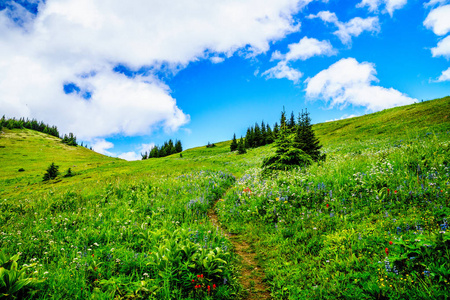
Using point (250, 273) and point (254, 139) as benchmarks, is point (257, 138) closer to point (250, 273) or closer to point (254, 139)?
point (254, 139)

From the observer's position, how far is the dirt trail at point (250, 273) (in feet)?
13.5

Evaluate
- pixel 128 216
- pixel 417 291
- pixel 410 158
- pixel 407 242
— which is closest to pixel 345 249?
pixel 407 242

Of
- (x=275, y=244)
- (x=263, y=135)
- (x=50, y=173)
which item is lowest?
(x=275, y=244)

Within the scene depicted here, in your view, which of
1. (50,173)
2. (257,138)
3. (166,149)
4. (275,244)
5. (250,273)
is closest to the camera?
(250,273)

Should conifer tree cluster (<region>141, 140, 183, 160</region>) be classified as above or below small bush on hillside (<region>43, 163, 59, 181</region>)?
above

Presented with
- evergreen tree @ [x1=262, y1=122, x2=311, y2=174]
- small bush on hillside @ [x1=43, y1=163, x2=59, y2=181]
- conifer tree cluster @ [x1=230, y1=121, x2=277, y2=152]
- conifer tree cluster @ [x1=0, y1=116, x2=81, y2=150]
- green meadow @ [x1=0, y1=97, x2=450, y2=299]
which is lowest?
green meadow @ [x1=0, y1=97, x2=450, y2=299]

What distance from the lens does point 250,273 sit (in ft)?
15.6

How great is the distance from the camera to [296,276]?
4180 millimetres

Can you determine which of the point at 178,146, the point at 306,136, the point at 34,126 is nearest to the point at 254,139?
the point at 178,146

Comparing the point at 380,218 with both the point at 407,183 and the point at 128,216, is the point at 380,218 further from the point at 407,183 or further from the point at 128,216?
the point at 128,216

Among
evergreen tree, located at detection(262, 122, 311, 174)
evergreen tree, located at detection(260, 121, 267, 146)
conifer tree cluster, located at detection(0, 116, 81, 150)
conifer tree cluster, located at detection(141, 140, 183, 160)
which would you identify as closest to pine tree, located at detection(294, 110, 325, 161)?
evergreen tree, located at detection(262, 122, 311, 174)

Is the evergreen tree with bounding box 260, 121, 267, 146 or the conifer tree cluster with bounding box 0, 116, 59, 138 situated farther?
the conifer tree cluster with bounding box 0, 116, 59, 138

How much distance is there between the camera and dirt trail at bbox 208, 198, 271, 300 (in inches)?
162

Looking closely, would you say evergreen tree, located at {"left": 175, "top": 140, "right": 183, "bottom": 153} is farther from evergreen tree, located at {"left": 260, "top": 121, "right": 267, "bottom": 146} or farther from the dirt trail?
the dirt trail
